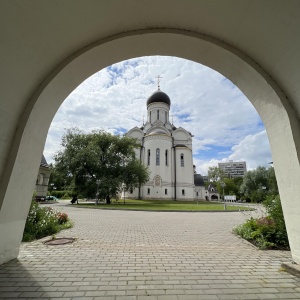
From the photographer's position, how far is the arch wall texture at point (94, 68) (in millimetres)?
3512

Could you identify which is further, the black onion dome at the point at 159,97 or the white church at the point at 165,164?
the black onion dome at the point at 159,97

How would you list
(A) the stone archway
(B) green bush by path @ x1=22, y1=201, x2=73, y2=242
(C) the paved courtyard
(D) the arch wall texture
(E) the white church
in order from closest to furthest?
(C) the paved courtyard < (D) the arch wall texture < (A) the stone archway < (B) green bush by path @ x1=22, y1=201, x2=73, y2=242 < (E) the white church

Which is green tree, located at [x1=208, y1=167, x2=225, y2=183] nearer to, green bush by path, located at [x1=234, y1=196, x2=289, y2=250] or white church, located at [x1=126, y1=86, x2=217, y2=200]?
white church, located at [x1=126, y1=86, x2=217, y2=200]

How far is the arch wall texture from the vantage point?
3.51 metres

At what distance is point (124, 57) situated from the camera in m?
4.45

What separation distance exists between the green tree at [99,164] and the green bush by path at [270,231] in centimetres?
2308

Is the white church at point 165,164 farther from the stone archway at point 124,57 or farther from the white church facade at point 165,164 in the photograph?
the stone archway at point 124,57

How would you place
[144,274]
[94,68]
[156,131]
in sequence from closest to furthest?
[144,274] → [94,68] → [156,131]

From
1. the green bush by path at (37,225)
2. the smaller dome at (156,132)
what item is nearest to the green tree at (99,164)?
the smaller dome at (156,132)

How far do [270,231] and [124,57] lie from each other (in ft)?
21.3

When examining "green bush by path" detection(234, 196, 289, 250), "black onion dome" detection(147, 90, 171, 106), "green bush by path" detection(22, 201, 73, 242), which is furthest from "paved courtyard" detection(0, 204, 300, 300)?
"black onion dome" detection(147, 90, 171, 106)

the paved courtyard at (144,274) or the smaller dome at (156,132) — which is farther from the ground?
the smaller dome at (156,132)

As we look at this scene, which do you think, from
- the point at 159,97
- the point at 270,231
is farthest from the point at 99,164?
the point at 159,97

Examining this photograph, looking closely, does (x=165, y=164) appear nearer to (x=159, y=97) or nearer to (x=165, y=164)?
(x=165, y=164)
